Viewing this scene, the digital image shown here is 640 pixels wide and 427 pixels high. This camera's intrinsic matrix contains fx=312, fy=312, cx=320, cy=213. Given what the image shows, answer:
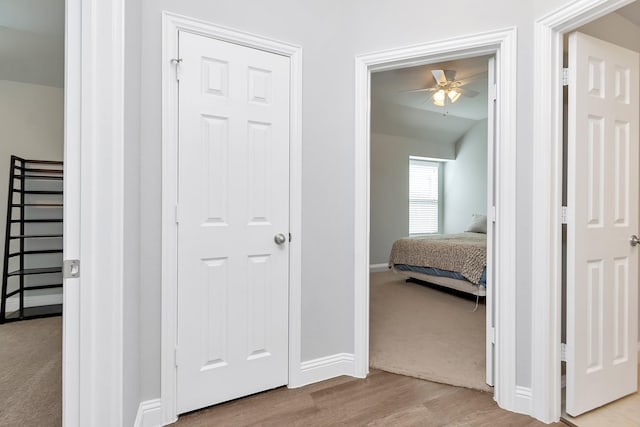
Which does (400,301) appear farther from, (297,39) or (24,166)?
(24,166)

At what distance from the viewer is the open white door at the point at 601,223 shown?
66.5 inches

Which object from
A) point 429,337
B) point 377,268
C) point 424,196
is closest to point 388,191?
point 424,196

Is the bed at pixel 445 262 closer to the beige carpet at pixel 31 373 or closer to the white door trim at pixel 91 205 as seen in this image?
the white door trim at pixel 91 205

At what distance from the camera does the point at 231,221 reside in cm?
182

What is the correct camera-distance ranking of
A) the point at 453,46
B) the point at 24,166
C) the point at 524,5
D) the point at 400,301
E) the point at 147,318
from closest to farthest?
1. the point at 147,318
2. the point at 524,5
3. the point at 453,46
4. the point at 24,166
5. the point at 400,301

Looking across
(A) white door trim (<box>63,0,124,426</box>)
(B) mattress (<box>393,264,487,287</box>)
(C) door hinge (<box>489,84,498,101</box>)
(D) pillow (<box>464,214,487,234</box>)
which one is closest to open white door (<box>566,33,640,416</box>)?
(C) door hinge (<box>489,84,498,101</box>)

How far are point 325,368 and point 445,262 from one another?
2.49m

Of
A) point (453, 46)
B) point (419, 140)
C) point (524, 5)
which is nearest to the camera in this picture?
point (524, 5)

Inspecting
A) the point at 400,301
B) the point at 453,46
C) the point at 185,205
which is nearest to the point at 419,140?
the point at 400,301

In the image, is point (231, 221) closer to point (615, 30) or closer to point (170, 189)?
point (170, 189)

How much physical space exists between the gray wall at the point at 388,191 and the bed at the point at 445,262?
1141mm

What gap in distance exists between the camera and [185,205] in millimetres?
1698

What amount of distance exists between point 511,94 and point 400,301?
2769 mm

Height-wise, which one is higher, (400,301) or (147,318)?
(147,318)
